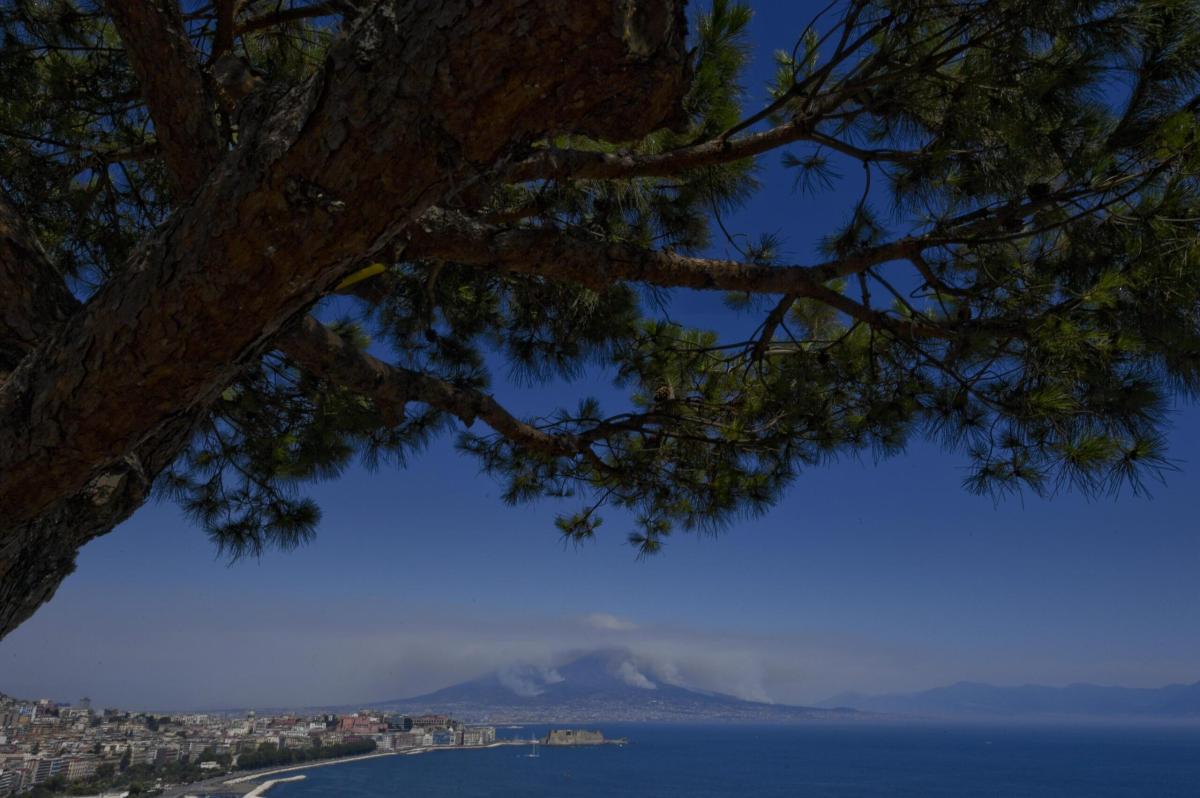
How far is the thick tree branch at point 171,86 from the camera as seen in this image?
0.95m

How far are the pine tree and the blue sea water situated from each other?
75.9ft

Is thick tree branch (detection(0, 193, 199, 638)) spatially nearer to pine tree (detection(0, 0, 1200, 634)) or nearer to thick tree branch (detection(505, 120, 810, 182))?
pine tree (detection(0, 0, 1200, 634))

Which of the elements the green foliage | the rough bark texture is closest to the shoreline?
the green foliage

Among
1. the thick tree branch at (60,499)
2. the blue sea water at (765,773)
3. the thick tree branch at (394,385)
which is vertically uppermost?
the thick tree branch at (394,385)

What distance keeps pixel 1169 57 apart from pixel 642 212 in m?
1.25

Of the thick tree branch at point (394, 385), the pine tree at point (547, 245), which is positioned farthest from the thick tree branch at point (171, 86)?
the thick tree branch at point (394, 385)

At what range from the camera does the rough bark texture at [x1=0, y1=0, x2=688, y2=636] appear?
597mm

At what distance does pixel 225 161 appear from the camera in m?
0.69

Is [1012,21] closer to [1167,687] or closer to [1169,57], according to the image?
[1169,57]

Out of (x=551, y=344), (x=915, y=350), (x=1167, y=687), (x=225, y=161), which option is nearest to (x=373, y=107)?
(x=225, y=161)

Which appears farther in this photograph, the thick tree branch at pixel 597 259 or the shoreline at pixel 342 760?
the shoreline at pixel 342 760

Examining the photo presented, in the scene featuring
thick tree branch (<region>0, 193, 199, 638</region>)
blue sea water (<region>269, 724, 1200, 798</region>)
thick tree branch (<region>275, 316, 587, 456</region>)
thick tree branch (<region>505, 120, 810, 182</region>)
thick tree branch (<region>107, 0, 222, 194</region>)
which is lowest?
blue sea water (<region>269, 724, 1200, 798</region>)

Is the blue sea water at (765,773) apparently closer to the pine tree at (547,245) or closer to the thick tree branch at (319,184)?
the pine tree at (547,245)

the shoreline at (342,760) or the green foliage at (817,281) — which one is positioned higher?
the green foliage at (817,281)
